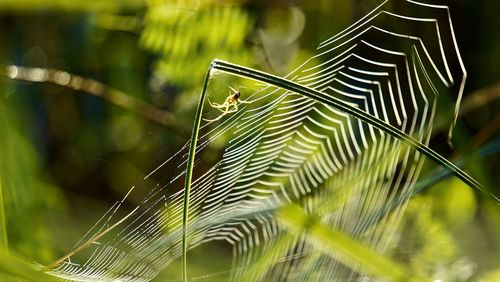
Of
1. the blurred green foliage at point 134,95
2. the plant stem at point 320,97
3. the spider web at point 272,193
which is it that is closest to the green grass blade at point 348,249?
the spider web at point 272,193

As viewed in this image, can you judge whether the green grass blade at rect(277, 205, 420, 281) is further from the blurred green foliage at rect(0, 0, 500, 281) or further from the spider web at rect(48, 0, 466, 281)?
the blurred green foliage at rect(0, 0, 500, 281)

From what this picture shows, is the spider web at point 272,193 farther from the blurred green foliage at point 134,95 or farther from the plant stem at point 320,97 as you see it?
the plant stem at point 320,97

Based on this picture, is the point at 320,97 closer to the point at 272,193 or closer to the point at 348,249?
the point at 348,249

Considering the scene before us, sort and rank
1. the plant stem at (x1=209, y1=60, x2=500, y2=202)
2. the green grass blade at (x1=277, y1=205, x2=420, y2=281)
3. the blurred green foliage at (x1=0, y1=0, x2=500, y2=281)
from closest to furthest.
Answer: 1. the plant stem at (x1=209, y1=60, x2=500, y2=202)
2. the green grass blade at (x1=277, y1=205, x2=420, y2=281)
3. the blurred green foliage at (x1=0, y1=0, x2=500, y2=281)

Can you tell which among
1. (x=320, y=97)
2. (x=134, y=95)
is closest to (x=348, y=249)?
(x=320, y=97)

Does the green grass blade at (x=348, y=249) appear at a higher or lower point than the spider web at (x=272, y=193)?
lower

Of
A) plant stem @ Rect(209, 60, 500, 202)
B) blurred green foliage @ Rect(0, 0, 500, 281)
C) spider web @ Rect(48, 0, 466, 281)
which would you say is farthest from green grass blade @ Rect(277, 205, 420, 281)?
plant stem @ Rect(209, 60, 500, 202)

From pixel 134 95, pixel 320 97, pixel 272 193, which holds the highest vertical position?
pixel 134 95

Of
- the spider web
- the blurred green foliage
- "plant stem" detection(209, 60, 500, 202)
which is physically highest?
the blurred green foliage

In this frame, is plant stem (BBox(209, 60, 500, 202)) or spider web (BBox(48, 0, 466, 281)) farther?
spider web (BBox(48, 0, 466, 281))

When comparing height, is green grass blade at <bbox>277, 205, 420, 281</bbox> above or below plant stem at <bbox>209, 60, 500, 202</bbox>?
above

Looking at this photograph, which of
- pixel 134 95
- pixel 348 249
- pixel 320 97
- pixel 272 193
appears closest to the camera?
pixel 320 97

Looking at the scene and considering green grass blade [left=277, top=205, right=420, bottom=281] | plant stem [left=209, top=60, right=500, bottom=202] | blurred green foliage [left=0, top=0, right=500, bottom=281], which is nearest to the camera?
plant stem [left=209, top=60, right=500, bottom=202]
